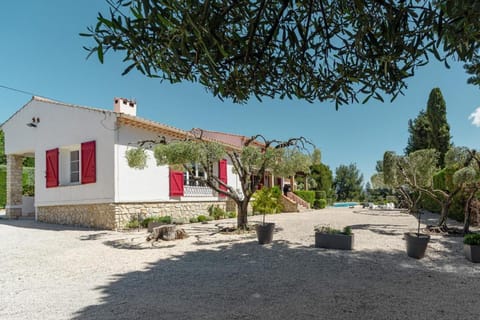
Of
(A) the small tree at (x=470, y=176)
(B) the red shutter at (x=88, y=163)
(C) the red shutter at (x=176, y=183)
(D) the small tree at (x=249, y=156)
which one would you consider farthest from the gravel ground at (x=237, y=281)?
(C) the red shutter at (x=176, y=183)

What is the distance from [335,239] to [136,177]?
8171 millimetres

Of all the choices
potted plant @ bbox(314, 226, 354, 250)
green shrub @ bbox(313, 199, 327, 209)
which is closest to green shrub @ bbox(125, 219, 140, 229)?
potted plant @ bbox(314, 226, 354, 250)

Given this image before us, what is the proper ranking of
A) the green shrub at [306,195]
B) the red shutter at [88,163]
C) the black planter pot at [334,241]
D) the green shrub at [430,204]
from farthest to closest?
the green shrub at [306,195] → the green shrub at [430,204] → the red shutter at [88,163] → the black planter pot at [334,241]

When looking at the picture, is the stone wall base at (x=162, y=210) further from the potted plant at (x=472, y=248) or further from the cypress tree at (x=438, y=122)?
the cypress tree at (x=438, y=122)

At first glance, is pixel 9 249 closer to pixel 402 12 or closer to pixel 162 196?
pixel 162 196

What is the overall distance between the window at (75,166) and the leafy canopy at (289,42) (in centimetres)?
1190

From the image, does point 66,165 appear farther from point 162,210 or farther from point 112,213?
point 162,210

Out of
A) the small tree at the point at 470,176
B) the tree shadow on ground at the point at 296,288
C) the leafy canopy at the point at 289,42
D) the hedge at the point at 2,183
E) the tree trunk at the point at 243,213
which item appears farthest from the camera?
the hedge at the point at 2,183

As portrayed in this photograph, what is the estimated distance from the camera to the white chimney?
12.8m

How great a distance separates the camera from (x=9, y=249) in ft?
25.8

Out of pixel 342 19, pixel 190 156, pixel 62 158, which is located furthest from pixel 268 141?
pixel 62 158

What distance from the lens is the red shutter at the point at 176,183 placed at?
13352mm

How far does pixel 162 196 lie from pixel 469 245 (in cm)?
1062

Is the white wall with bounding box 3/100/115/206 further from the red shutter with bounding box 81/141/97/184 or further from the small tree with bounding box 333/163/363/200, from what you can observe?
the small tree with bounding box 333/163/363/200
